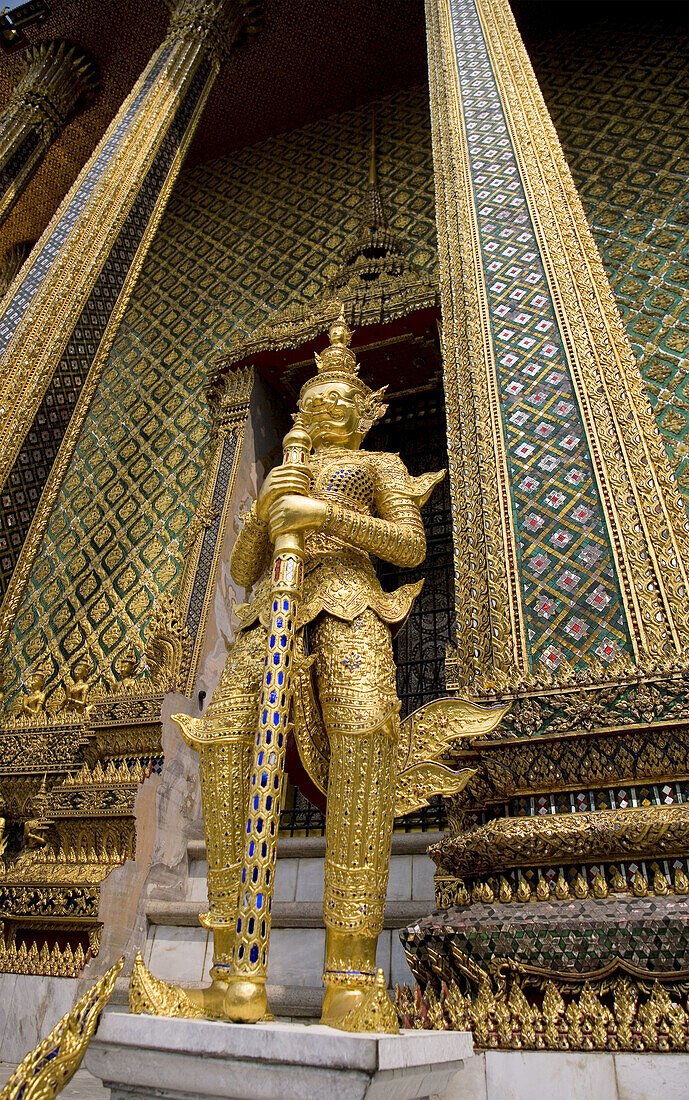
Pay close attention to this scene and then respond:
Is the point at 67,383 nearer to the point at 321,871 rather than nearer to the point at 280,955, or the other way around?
the point at 321,871

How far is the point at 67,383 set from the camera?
4430 mm

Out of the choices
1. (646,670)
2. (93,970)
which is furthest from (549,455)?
(93,970)

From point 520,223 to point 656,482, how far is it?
1.50 m

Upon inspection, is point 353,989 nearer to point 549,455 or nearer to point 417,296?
point 549,455

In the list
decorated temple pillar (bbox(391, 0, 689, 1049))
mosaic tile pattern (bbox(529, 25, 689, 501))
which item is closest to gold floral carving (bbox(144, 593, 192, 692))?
decorated temple pillar (bbox(391, 0, 689, 1049))

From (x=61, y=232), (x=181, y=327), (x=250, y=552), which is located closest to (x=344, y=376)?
(x=250, y=552)

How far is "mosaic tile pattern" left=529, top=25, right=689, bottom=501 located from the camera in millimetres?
4023

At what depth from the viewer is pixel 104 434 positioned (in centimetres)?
621

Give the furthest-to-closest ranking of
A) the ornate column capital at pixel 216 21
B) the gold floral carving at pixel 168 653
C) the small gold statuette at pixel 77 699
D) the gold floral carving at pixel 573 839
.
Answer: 1. the ornate column capital at pixel 216 21
2. the small gold statuette at pixel 77 699
3. the gold floral carving at pixel 168 653
4. the gold floral carving at pixel 573 839

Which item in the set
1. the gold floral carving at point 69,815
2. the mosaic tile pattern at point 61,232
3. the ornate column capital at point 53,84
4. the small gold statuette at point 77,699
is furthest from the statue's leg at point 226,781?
the ornate column capital at point 53,84

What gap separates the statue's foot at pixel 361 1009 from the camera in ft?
4.39

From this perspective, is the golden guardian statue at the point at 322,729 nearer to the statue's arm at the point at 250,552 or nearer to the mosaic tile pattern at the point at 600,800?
the statue's arm at the point at 250,552

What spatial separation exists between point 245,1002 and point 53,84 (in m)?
8.49

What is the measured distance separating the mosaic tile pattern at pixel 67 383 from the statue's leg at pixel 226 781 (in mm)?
2515
